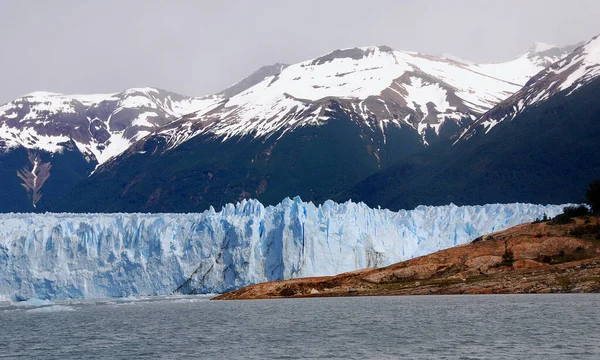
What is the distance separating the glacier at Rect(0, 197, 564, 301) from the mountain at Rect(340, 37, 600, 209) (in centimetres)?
7440

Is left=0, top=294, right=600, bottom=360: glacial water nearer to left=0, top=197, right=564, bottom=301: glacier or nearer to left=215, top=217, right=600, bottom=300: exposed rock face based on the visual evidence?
left=215, top=217, right=600, bottom=300: exposed rock face

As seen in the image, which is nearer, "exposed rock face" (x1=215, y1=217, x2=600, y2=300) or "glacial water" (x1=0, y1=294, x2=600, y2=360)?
"glacial water" (x1=0, y1=294, x2=600, y2=360)

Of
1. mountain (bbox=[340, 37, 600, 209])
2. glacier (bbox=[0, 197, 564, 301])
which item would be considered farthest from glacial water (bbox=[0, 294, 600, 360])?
mountain (bbox=[340, 37, 600, 209])

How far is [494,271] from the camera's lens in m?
74.7

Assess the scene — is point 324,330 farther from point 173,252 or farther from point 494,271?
point 173,252

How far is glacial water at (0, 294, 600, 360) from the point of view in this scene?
132 ft

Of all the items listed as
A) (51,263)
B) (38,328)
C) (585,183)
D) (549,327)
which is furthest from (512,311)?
(585,183)

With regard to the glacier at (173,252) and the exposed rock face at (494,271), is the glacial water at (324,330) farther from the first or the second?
the glacier at (173,252)

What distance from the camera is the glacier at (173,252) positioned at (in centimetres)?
8362

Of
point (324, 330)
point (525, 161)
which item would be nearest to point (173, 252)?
point (324, 330)

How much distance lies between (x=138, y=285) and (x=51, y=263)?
8.75 m

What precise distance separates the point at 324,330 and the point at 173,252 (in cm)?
3952

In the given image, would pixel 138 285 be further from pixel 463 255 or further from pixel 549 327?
pixel 549 327

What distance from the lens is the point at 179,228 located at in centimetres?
8931
